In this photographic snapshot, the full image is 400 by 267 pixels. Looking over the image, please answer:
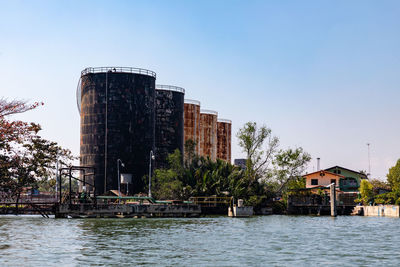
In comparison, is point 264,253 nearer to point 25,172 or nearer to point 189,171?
point 25,172

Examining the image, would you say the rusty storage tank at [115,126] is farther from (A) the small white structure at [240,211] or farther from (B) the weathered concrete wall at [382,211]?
(B) the weathered concrete wall at [382,211]

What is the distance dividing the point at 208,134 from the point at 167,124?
1284 cm

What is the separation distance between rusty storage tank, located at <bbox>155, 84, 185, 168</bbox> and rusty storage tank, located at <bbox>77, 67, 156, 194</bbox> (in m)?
6.03

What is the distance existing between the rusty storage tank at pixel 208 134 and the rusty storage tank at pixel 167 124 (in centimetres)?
883

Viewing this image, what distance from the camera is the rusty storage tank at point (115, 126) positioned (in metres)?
82.1

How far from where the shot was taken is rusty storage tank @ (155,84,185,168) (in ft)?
300

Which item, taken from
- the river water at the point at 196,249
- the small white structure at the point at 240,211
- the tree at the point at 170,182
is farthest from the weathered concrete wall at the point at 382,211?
the river water at the point at 196,249

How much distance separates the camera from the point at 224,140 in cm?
11038

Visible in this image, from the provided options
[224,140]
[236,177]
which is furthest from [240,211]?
[224,140]

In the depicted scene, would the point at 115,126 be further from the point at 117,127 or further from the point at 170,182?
the point at 170,182

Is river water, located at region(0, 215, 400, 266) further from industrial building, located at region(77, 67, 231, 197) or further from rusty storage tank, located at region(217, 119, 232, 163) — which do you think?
rusty storage tank, located at region(217, 119, 232, 163)

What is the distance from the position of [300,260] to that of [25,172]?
143ft

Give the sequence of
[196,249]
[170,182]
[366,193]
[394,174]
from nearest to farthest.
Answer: [196,249] < [170,182] < [366,193] < [394,174]

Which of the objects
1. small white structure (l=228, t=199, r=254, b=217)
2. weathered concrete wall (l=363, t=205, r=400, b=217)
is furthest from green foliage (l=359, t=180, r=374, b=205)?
small white structure (l=228, t=199, r=254, b=217)
